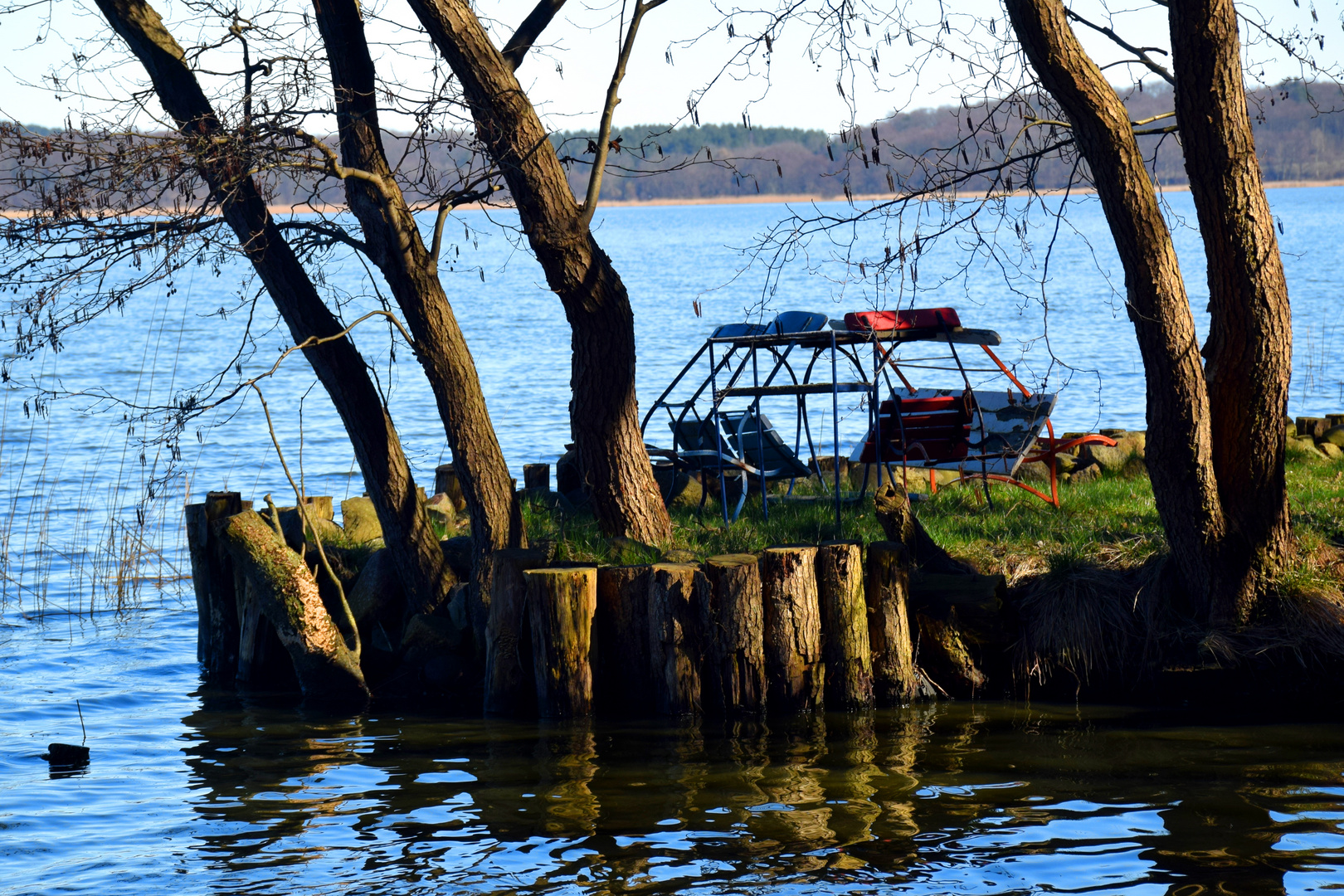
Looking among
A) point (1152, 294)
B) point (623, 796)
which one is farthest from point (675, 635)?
point (1152, 294)

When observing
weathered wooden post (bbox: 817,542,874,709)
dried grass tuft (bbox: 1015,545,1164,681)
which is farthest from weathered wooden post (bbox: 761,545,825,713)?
dried grass tuft (bbox: 1015,545,1164,681)

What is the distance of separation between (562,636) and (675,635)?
2.22 feet

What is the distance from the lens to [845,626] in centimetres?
798

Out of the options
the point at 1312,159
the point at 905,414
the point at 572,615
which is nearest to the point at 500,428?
the point at 905,414

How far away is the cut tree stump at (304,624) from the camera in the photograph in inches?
357

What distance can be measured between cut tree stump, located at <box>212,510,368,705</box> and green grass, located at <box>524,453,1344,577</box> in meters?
1.58

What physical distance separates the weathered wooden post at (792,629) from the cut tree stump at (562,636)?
1052 millimetres

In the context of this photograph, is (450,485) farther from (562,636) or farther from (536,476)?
(562,636)

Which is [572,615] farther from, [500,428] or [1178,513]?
[500,428]

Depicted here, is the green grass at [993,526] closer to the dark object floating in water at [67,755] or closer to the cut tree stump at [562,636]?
the cut tree stump at [562,636]

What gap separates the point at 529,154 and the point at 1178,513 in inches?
181

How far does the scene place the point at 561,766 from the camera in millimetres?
7328

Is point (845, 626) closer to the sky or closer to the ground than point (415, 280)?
closer to the ground

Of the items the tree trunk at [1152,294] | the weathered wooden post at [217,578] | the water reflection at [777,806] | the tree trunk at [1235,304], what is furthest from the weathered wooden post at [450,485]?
the tree trunk at [1235,304]
